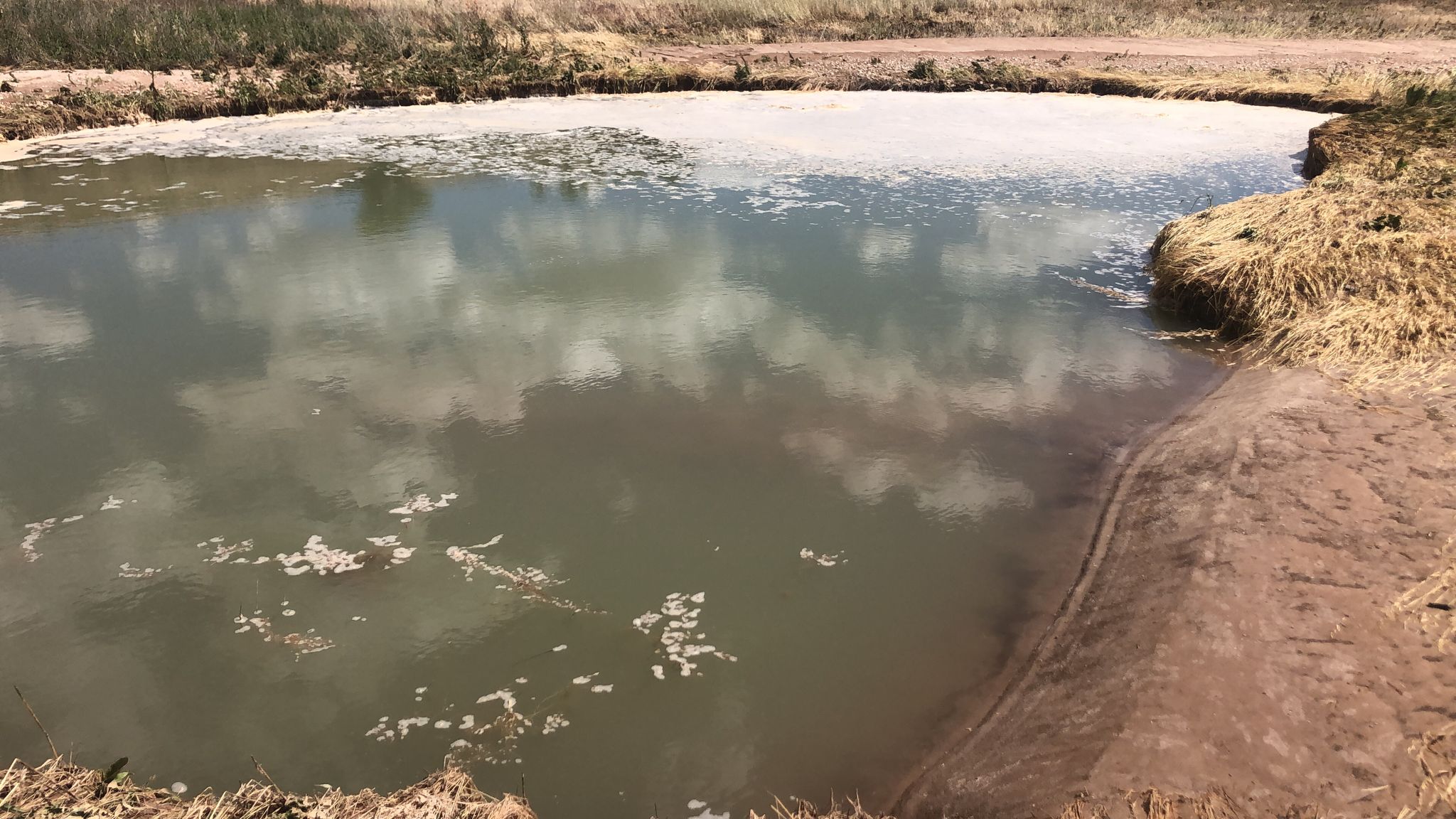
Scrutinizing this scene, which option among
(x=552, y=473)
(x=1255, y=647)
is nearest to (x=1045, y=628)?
(x=1255, y=647)

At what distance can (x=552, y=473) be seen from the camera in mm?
4262

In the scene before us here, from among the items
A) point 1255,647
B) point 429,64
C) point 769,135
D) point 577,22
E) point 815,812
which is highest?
point 577,22

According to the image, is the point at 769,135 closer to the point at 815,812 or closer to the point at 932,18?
the point at 815,812

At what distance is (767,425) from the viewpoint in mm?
4715

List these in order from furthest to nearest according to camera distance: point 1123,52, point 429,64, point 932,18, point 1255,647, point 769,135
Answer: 1. point 932,18
2. point 1123,52
3. point 429,64
4. point 769,135
5. point 1255,647

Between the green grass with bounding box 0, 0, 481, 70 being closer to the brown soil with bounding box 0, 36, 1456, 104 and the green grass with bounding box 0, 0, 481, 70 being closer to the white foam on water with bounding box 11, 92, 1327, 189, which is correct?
the white foam on water with bounding box 11, 92, 1327, 189

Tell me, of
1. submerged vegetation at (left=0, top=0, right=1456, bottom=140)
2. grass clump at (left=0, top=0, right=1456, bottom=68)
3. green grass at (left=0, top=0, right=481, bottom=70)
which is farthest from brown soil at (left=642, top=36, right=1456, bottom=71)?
green grass at (left=0, top=0, right=481, bottom=70)

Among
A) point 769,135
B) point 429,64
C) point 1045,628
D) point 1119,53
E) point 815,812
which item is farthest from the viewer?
point 1119,53

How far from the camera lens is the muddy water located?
2.91 metres

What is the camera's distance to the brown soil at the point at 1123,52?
56.0ft

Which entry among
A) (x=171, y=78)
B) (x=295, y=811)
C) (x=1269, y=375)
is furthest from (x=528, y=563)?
(x=171, y=78)

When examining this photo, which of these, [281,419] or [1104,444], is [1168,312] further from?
[281,419]

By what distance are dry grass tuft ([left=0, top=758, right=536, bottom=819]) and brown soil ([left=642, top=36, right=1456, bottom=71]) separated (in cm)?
1604

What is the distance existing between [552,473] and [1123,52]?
1834 cm
